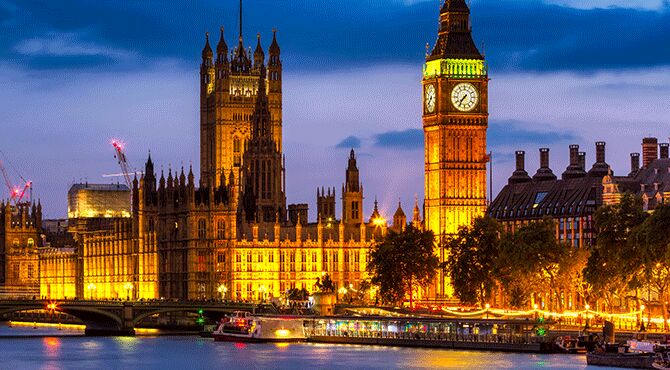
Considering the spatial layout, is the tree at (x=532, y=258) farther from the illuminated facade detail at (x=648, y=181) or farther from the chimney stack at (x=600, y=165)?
the chimney stack at (x=600, y=165)

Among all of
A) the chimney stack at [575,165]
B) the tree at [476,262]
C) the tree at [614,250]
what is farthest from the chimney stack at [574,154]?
the tree at [614,250]

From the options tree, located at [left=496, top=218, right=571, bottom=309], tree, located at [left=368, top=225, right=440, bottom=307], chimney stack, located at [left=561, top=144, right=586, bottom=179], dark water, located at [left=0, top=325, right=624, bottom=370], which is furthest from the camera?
chimney stack, located at [left=561, top=144, right=586, bottom=179]

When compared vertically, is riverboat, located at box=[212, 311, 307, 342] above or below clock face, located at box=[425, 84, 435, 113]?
below

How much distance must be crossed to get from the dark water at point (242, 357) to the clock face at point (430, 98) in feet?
111

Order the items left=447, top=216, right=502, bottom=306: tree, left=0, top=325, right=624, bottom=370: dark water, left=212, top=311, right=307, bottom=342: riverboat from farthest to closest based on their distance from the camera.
A: left=447, top=216, right=502, bottom=306: tree < left=212, top=311, right=307, bottom=342: riverboat < left=0, top=325, right=624, bottom=370: dark water

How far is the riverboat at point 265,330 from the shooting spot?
515 feet

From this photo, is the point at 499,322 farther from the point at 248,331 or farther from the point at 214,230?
the point at 214,230

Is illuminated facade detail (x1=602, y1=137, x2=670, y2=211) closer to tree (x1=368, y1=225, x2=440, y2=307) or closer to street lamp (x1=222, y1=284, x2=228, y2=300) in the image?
tree (x1=368, y1=225, x2=440, y2=307)

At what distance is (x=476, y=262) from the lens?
164625 mm

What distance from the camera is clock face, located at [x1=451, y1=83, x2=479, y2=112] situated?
591 ft

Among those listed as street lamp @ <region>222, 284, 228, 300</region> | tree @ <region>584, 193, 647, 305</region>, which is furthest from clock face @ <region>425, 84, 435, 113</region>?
tree @ <region>584, 193, 647, 305</region>

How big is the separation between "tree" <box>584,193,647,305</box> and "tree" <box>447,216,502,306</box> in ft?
78.4

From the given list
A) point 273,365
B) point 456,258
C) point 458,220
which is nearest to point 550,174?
point 458,220

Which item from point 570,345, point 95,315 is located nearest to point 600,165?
point 95,315
